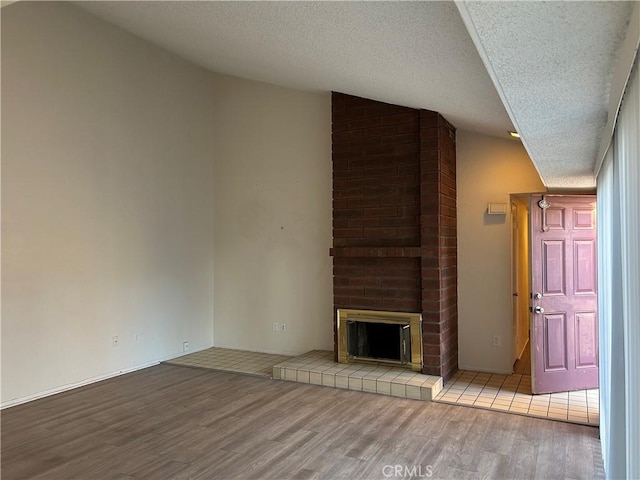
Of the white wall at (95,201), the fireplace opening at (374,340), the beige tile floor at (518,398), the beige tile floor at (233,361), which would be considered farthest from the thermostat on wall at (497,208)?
the white wall at (95,201)

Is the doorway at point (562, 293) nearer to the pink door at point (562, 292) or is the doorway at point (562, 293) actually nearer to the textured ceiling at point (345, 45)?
the pink door at point (562, 292)

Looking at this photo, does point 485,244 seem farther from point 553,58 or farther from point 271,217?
point 553,58

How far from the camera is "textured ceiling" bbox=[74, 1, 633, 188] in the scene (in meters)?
1.29

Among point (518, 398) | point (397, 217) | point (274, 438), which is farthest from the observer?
point (397, 217)

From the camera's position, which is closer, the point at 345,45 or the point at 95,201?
the point at 345,45

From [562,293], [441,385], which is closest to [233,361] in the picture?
[441,385]

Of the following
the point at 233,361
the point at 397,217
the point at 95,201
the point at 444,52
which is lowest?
the point at 233,361

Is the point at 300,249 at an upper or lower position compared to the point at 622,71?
lower

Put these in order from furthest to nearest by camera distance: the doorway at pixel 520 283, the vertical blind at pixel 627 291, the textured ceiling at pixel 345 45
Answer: the doorway at pixel 520 283 → the textured ceiling at pixel 345 45 → the vertical blind at pixel 627 291

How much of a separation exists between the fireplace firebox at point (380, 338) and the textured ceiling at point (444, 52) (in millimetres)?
1905

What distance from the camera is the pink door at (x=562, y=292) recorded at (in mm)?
4133

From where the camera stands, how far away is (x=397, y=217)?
187 inches

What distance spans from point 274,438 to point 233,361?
7.72 feet

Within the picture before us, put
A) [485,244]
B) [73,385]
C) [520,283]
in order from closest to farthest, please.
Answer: [73,385], [485,244], [520,283]
